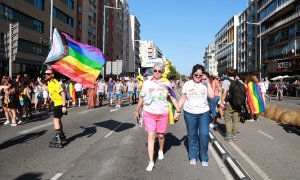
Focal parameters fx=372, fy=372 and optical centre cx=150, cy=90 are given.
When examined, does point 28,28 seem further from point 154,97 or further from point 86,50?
point 154,97

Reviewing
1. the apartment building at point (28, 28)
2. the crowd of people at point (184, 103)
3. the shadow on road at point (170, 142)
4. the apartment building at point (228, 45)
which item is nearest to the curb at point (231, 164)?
the crowd of people at point (184, 103)

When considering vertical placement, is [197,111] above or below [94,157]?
above

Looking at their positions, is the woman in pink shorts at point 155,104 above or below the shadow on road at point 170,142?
above

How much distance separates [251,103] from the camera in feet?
37.8

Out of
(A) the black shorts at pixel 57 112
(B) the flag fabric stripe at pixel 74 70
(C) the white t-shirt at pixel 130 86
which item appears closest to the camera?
(A) the black shorts at pixel 57 112

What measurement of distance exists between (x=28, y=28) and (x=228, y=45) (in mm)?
92073

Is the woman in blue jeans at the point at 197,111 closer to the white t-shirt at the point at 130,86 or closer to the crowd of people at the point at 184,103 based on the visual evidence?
the crowd of people at the point at 184,103

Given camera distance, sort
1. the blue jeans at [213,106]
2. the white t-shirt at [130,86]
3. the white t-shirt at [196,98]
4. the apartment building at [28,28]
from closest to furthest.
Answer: the white t-shirt at [196,98]
the blue jeans at [213,106]
the white t-shirt at [130,86]
the apartment building at [28,28]

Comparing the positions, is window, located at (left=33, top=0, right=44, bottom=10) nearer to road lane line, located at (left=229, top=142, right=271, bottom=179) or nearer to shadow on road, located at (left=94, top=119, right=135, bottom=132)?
shadow on road, located at (left=94, top=119, right=135, bottom=132)

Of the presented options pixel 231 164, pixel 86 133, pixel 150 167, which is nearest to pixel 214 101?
pixel 86 133

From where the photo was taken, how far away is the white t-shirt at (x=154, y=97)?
662 cm

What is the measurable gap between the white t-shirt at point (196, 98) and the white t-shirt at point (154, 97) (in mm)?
472

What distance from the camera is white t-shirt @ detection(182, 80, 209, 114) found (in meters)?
6.77

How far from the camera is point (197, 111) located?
22.2 ft
